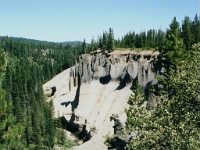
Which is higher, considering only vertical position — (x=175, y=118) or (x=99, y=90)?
(x=175, y=118)

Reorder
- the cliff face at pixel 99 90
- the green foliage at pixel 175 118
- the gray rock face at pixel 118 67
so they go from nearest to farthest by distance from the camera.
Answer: the green foliage at pixel 175 118, the cliff face at pixel 99 90, the gray rock face at pixel 118 67

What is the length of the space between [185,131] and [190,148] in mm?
890

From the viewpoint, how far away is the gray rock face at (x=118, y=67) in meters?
76.9

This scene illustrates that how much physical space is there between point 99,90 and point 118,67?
339 inches

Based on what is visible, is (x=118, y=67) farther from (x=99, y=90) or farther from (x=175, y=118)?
(x=175, y=118)

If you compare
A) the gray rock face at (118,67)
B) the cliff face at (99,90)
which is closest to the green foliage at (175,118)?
the cliff face at (99,90)

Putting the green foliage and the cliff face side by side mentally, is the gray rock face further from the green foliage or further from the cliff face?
the green foliage

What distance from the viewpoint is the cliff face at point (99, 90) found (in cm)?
7675

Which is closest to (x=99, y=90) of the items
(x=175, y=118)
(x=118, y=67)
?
(x=118, y=67)

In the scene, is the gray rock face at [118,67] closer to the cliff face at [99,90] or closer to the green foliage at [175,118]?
the cliff face at [99,90]

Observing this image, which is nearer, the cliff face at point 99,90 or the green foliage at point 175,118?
the green foliage at point 175,118

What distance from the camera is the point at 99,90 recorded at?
88438mm

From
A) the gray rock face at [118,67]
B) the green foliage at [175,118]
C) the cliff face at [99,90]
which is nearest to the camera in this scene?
the green foliage at [175,118]

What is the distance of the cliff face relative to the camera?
76.8m
